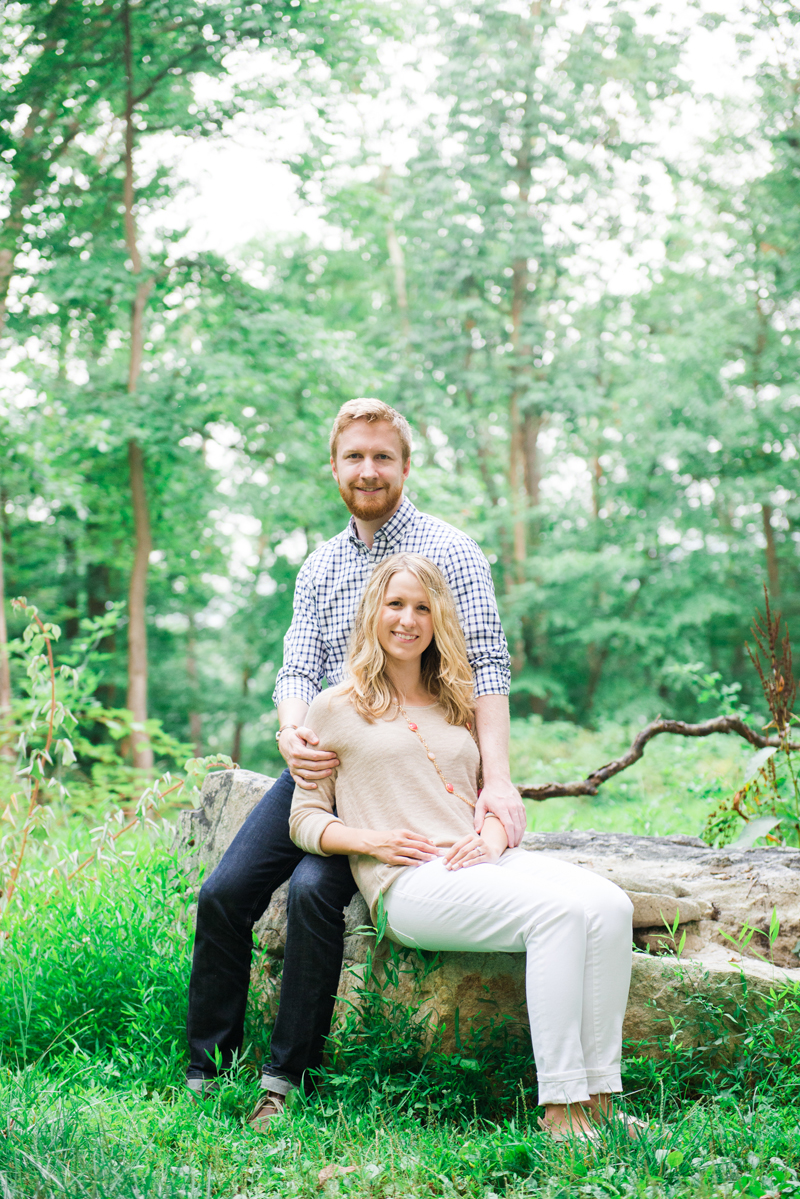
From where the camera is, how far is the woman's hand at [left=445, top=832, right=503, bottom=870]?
7.93ft

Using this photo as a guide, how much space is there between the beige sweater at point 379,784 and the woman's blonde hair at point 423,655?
0.21 ft

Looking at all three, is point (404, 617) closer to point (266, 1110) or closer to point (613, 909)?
point (613, 909)

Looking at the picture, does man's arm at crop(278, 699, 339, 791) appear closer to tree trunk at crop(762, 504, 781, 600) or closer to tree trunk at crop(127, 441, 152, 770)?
tree trunk at crop(127, 441, 152, 770)

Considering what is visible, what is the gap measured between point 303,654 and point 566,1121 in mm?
1552

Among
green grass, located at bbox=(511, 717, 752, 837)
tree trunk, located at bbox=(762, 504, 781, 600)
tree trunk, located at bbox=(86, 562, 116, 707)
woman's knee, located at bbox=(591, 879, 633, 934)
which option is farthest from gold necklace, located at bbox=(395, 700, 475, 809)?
tree trunk, located at bbox=(762, 504, 781, 600)

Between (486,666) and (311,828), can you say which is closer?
(311,828)

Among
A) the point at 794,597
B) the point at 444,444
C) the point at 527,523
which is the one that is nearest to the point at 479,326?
the point at 444,444

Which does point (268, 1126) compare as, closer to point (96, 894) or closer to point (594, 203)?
point (96, 894)

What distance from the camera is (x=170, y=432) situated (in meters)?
10.1

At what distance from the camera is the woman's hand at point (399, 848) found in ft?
8.11

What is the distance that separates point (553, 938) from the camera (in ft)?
7.25

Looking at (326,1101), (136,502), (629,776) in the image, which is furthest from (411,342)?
(326,1101)

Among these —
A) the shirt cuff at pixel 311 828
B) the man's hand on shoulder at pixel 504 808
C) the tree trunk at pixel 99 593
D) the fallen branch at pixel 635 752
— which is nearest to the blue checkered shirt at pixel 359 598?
the man's hand on shoulder at pixel 504 808

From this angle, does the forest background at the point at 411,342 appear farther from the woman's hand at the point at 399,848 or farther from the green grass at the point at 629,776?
the woman's hand at the point at 399,848
